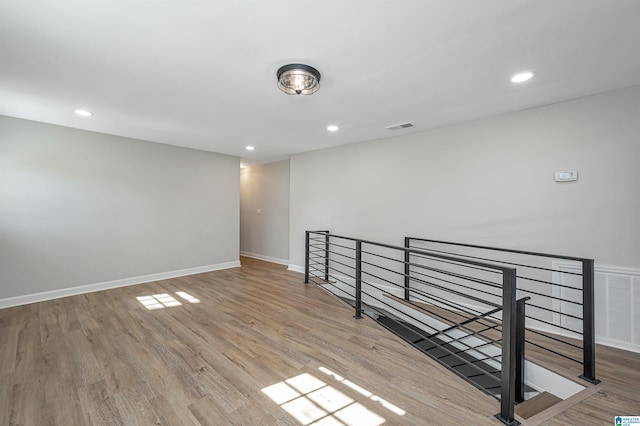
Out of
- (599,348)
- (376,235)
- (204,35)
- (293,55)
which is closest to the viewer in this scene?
(204,35)

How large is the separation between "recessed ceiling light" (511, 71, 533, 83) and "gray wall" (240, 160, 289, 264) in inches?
184

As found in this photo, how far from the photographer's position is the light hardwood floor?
66.6 inches

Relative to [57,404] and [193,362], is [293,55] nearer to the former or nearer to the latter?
[193,362]

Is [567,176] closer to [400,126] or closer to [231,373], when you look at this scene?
[400,126]

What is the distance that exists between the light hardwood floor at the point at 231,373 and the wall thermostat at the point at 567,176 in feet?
5.48

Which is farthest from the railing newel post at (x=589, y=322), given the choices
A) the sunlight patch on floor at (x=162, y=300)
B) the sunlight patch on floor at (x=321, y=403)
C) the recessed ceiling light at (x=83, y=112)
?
the recessed ceiling light at (x=83, y=112)

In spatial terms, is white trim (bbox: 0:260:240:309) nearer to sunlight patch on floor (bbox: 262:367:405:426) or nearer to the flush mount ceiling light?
sunlight patch on floor (bbox: 262:367:405:426)

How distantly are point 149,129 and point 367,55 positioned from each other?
3538 mm

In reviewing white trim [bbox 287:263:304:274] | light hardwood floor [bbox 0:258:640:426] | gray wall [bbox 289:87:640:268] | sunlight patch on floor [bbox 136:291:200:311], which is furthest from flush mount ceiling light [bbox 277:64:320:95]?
white trim [bbox 287:263:304:274]

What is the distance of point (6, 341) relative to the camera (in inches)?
103

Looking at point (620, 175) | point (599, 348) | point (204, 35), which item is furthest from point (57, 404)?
point (620, 175)

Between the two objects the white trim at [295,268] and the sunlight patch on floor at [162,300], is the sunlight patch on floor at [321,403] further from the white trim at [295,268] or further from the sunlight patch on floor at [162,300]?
the white trim at [295,268]

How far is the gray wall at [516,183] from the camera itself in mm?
2545

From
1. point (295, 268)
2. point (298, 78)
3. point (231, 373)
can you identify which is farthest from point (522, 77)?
point (295, 268)
